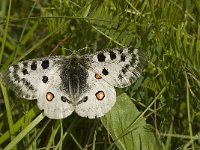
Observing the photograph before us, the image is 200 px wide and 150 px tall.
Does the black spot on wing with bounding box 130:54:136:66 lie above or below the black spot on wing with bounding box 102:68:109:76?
above

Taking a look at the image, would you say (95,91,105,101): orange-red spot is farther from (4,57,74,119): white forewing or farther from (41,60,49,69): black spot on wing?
(41,60,49,69): black spot on wing

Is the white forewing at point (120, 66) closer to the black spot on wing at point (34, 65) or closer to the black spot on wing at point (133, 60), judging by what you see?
the black spot on wing at point (133, 60)

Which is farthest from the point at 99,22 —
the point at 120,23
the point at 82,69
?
the point at 82,69

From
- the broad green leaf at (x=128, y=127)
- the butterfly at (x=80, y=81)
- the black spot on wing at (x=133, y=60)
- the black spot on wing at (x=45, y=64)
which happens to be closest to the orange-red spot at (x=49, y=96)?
the butterfly at (x=80, y=81)

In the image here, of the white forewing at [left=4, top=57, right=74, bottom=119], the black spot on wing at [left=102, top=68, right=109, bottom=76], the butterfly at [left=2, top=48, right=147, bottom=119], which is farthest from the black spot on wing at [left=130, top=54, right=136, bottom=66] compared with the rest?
the white forewing at [left=4, top=57, right=74, bottom=119]

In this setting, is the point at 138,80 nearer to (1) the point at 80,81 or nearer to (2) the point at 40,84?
(1) the point at 80,81

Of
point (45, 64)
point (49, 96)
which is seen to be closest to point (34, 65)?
point (45, 64)

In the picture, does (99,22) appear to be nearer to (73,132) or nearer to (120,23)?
(120,23)
